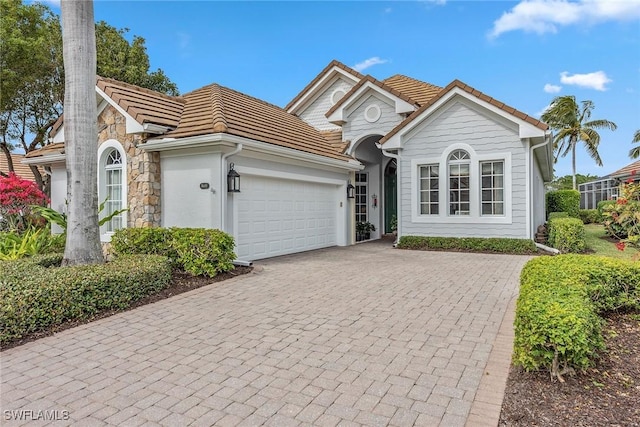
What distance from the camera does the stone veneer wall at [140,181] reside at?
32.5 ft

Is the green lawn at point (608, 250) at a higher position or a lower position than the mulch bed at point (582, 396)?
higher

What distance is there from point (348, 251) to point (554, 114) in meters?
30.8

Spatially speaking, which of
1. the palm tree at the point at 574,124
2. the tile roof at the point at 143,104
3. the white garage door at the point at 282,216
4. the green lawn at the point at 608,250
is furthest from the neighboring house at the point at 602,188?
the tile roof at the point at 143,104

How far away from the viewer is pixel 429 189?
43.4 ft

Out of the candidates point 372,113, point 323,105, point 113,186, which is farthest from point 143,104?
point 323,105

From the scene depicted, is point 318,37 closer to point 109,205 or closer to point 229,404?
point 109,205

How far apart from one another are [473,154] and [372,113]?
4315 mm

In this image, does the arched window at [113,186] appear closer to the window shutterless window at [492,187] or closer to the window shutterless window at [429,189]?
the window shutterless window at [429,189]

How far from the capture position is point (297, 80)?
19.6 meters

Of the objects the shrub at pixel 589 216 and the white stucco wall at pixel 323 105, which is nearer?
the white stucco wall at pixel 323 105

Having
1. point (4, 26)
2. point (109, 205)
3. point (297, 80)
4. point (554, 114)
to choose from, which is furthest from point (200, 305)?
point (554, 114)

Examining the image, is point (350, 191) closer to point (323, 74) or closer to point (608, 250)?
point (323, 74)

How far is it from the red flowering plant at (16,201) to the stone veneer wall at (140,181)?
3.50m

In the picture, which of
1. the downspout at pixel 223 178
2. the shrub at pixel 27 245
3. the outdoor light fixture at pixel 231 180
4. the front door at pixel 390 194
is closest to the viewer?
the shrub at pixel 27 245
